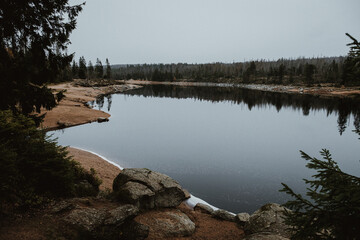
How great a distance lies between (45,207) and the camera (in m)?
7.21

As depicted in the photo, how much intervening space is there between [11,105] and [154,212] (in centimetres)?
786

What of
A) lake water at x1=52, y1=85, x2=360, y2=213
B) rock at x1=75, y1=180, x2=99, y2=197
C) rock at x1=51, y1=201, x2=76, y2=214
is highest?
rock at x1=51, y1=201, x2=76, y2=214

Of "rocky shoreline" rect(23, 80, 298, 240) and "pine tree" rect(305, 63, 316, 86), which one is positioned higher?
"pine tree" rect(305, 63, 316, 86)

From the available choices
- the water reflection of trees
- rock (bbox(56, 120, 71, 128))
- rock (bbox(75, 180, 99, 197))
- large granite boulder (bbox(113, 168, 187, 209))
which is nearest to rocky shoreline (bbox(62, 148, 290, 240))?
large granite boulder (bbox(113, 168, 187, 209))

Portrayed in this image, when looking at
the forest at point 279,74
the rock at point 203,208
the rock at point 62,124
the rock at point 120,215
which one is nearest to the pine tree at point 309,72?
the forest at point 279,74

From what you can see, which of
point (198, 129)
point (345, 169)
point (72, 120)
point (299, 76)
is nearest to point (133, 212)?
point (345, 169)

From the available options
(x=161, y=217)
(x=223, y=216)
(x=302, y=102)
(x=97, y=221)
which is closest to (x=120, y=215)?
(x=97, y=221)

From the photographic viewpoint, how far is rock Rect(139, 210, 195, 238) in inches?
372

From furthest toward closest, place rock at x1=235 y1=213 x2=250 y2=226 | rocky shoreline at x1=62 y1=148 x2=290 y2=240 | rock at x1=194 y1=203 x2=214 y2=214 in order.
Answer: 1. rock at x1=194 y1=203 x2=214 y2=214
2. rock at x1=235 y1=213 x2=250 y2=226
3. rocky shoreline at x1=62 y1=148 x2=290 y2=240

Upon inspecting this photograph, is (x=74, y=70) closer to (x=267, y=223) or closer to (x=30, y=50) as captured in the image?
(x=30, y=50)

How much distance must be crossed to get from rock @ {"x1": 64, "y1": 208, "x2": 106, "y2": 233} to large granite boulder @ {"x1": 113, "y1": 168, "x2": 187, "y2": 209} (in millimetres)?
2775

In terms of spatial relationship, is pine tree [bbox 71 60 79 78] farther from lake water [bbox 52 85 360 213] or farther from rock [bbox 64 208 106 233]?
rock [bbox 64 208 106 233]

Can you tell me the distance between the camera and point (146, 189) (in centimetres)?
1129

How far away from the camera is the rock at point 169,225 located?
944cm
